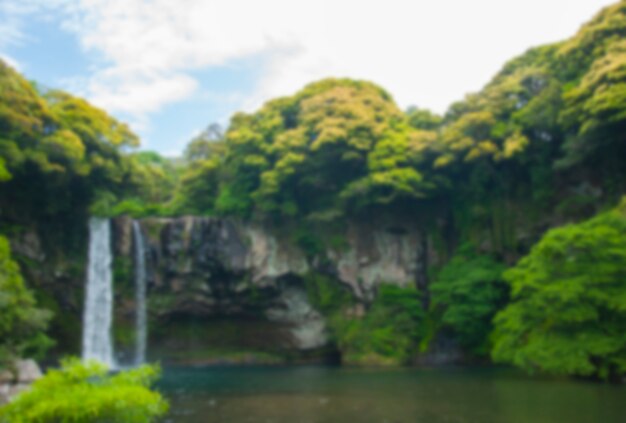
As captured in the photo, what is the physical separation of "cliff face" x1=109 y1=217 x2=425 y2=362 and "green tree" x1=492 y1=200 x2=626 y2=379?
1321 centimetres

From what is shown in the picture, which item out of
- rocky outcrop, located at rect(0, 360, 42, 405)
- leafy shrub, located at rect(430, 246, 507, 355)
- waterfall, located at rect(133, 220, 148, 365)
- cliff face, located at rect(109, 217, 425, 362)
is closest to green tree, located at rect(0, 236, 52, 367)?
rocky outcrop, located at rect(0, 360, 42, 405)

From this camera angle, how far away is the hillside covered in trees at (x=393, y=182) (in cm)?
2195

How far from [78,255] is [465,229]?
20007 millimetres

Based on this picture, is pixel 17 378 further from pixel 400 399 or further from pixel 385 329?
pixel 385 329

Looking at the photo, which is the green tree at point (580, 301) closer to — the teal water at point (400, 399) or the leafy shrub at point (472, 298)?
the teal water at point (400, 399)

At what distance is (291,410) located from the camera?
12695mm

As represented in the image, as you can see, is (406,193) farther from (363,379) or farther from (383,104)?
(363,379)

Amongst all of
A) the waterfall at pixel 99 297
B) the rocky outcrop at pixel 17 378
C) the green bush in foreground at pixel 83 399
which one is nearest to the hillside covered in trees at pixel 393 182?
the waterfall at pixel 99 297

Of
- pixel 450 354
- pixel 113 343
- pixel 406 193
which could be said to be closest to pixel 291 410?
pixel 450 354

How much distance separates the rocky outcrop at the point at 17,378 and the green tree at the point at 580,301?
1356 centimetres

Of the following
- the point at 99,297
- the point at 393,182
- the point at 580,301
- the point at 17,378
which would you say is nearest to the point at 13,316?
the point at 17,378

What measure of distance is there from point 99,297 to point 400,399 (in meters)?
19.3

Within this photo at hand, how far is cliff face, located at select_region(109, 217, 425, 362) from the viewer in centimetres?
2933

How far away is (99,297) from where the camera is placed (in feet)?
91.7
